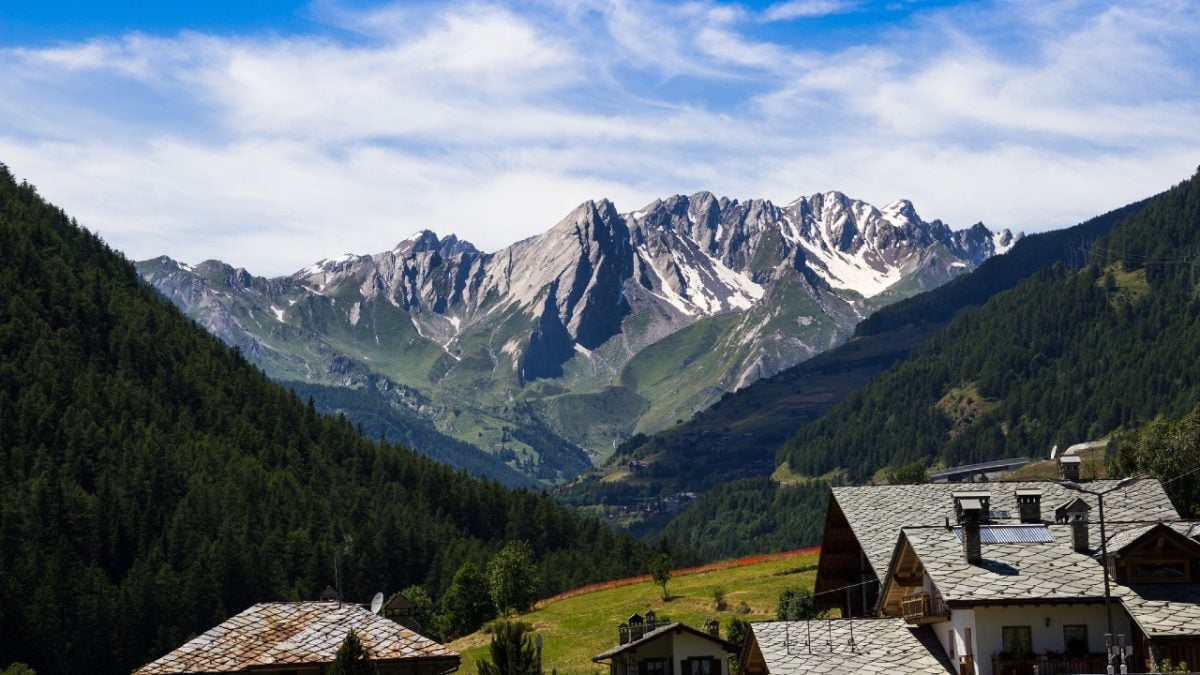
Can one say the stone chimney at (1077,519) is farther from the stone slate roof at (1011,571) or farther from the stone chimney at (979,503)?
the stone chimney at (979,503)

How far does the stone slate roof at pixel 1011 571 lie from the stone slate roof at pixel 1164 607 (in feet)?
4.44

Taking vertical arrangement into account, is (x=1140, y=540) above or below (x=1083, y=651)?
above

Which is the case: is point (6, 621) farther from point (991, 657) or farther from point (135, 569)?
point (991, 657)

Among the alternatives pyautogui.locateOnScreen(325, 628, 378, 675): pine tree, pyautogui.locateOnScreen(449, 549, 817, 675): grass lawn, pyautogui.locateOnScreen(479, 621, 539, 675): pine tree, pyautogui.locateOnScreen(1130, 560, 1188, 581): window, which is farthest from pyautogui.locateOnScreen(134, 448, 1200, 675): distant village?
pyautogui.locateOnScreen(449, 549, 817, 675): grass lawn

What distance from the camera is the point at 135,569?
199 m

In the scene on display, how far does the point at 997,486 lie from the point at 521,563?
7230 centimetres

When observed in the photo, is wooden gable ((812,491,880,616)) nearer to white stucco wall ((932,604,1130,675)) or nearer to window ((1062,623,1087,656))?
white stucco wall ((932,604,1130,675))

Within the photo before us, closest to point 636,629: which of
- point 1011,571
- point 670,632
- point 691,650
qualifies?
point 670,632

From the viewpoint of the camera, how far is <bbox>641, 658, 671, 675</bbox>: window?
8412 centimetres

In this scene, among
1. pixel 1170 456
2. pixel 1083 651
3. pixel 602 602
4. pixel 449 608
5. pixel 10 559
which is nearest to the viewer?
pixel 1083 651

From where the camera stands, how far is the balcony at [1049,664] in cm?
6519

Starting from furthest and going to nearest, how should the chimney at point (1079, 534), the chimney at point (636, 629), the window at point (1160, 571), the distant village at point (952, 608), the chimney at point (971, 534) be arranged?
the chimney at point (636, 629) < the chimney at point (1079, 534) < the chimney at point (971, 534) < the window at point (1160, 571) < the distant village at point (952, 608)

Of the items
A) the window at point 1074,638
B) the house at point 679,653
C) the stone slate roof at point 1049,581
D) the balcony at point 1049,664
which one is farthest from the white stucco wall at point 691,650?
the window at point 1074,638

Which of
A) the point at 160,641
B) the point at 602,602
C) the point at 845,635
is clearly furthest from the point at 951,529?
the point at 160,641
